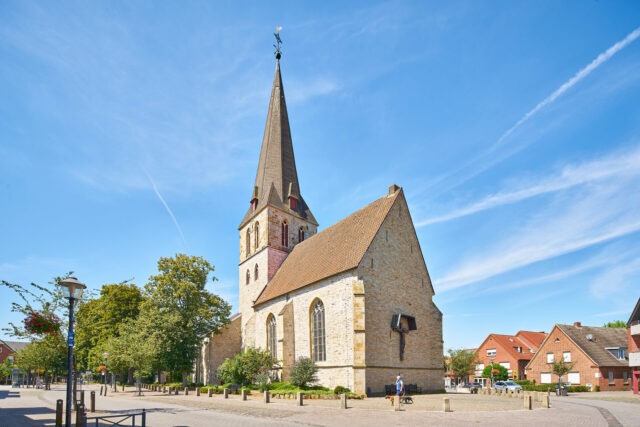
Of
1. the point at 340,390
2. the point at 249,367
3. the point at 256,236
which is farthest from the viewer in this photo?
the point at 256,236

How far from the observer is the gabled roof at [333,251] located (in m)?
27.8

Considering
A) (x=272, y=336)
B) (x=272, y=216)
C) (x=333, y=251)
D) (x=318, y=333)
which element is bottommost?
(x=272, y=336)

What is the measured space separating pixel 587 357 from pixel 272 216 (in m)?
34.0

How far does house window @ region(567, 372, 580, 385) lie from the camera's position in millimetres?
44250

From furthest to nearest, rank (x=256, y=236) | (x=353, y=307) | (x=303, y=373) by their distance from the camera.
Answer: (x=256, y=236), (x=303, y=373), (x=353, y=307)

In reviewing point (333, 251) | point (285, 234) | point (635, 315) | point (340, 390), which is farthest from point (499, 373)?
point (340, 390)

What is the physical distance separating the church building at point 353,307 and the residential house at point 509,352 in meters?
32.8

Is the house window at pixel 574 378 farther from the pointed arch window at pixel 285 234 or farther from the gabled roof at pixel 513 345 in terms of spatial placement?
the pointed arch window at pixel 285 234

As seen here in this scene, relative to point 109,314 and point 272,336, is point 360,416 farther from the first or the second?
point 109,314

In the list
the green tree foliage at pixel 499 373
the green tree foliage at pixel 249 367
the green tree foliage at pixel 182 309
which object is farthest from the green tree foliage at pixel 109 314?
the green tree foliage at pixel 499 373

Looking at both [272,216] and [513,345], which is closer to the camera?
[272,216]

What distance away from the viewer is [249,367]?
2947 cm

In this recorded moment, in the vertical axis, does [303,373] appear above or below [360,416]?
below

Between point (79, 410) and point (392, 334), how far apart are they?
1885 cm
